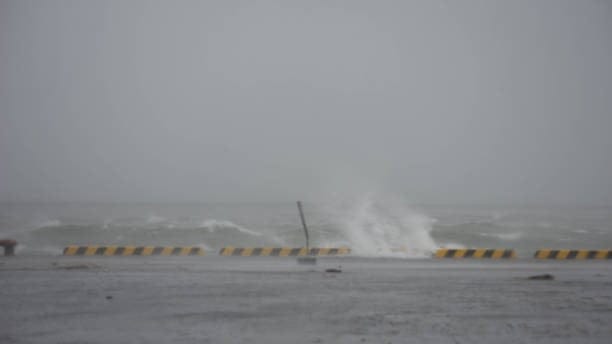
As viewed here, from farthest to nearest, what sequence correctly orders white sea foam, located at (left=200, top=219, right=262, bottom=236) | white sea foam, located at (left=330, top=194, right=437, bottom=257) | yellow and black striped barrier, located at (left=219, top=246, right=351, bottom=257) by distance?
1. white sea foam, located at (left=200, top=219, right=262, bottom=236)
2. white sea foam, located at (left=330, top=194, right=437, bottom=257)
3. yellow and black striped barrier, located at (left=219, top=246, right=351, bottom=257)

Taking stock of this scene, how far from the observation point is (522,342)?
656 cm

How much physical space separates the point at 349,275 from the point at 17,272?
24.7 ft

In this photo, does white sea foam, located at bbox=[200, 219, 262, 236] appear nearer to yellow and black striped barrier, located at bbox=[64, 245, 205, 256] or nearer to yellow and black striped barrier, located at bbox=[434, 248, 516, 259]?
yellow and black striped barrier, located at bbox=[64, 245, 205, 256]

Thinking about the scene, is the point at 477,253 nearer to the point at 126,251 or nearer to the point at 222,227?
the point at 126,251

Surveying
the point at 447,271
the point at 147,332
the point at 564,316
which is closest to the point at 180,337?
the point at 147,332

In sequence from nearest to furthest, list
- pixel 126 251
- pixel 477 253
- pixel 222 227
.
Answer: pixel 477 253, pixel 126 251, pixel 222 227

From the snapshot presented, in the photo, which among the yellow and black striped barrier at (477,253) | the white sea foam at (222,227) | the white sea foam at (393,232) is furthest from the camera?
the white sea foam at (222,227)

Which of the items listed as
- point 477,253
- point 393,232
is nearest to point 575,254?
point 477,253

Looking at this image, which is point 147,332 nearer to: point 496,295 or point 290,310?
point 290,310

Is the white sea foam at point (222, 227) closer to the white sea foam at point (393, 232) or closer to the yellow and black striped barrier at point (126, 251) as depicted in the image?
the white sea foam at point (393, 232)

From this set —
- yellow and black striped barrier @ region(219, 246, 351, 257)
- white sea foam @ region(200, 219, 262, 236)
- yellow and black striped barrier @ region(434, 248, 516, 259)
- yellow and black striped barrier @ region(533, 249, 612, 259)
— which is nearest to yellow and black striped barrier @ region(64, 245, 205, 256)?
yellow and black striped barrier @ region(219, 246, 351, 257)

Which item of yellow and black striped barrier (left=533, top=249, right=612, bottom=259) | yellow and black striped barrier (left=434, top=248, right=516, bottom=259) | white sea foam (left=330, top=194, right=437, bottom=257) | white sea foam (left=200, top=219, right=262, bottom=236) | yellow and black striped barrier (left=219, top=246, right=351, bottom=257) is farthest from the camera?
white sea foam (left=200, top=219, right=262, bottom=236)

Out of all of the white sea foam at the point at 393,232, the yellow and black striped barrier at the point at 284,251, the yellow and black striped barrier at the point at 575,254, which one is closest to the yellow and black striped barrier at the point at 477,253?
the yellow and black striped barrier at the point at 575,254

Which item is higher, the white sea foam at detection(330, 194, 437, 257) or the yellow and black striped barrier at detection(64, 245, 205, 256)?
the yellow and black striped barrier at detection(64, 245, 205, 256)
